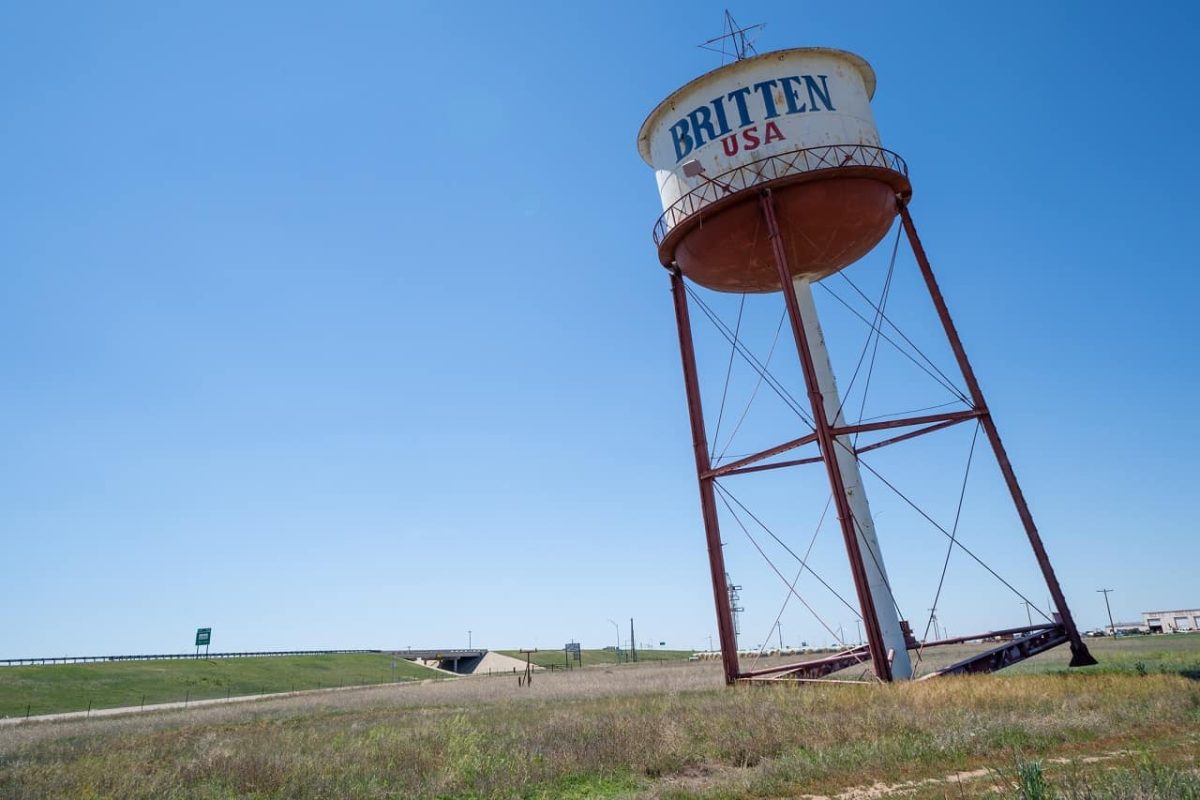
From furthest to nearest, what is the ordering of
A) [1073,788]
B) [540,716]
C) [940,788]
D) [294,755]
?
[540,716]
[294,755]
[940,788]
[1073,788]

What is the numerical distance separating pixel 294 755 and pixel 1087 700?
1275 centimetres

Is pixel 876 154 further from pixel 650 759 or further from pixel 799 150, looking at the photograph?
pixel 650 759

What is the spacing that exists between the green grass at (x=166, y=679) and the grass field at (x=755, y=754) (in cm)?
3846

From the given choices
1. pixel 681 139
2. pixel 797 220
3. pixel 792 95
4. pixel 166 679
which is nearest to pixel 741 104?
pixel 792 95

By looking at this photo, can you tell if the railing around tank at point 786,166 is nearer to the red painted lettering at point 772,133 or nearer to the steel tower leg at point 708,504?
the red painted lettering at point 772,133

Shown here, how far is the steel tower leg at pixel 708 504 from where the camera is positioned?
57.6ft

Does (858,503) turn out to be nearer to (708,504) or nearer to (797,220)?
(708,504)

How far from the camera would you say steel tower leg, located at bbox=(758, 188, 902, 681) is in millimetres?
13586

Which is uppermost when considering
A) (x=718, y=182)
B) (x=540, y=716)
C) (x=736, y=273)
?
(x=718, y=182)

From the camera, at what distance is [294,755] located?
1079 cm

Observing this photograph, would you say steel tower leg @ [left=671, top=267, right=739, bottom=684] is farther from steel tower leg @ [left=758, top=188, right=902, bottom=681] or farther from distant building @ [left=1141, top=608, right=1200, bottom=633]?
distant building @ [left=1141, top=608, right=1200, bottom=633]

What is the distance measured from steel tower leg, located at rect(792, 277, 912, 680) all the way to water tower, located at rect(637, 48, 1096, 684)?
40 mm

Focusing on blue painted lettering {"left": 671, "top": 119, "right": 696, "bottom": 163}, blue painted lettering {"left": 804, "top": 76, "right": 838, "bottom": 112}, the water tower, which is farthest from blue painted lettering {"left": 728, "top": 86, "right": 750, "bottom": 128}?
blue painted lettering {"left": 804, "top": 76, "right": 838, "bottom": 112}

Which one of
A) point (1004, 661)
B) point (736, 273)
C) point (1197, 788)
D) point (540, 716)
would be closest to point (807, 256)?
point (736, 273)
